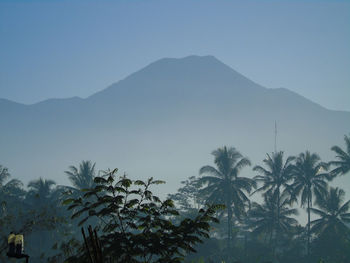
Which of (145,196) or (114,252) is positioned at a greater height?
(145,196)

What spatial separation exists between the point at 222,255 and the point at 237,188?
26.5 feet

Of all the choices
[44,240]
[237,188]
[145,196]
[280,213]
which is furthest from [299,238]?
[145,196]

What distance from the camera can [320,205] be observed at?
172ft

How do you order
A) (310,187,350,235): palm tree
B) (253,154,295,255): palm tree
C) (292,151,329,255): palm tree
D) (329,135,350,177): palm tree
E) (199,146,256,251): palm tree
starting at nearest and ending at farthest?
(310,187,350,235): palm tree, (329,135,350,177): palm tree, (292,151,329,255): palm tree, (199,146,256,251): palm tree, (253,154,295,255): palm tree

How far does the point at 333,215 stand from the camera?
51.2 m

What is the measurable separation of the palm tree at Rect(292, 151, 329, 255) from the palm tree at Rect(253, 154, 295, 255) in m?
0.99

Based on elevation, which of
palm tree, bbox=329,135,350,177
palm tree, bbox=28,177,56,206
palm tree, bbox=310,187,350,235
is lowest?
palm tree, bbox=310,187,350,235

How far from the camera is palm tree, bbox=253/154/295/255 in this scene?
182 feet

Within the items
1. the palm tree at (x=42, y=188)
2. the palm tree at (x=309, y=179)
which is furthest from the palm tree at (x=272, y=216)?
the palm tree at (x=42, y=188)

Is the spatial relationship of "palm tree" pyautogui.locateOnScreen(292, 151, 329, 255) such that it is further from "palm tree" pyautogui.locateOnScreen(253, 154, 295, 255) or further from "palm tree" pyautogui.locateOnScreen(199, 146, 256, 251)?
"palm tree" pyautogui.locateOnScreen(199, 146, 256, 251)

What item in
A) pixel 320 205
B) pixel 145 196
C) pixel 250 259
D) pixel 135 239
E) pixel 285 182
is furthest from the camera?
pixel 285 182

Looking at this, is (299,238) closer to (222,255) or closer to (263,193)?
(263,193)

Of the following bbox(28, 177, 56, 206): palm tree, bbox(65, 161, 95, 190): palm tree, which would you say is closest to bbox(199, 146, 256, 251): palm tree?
bbox(65, 161, 95, 190): palm tree

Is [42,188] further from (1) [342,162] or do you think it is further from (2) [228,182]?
(1) [342,162]
